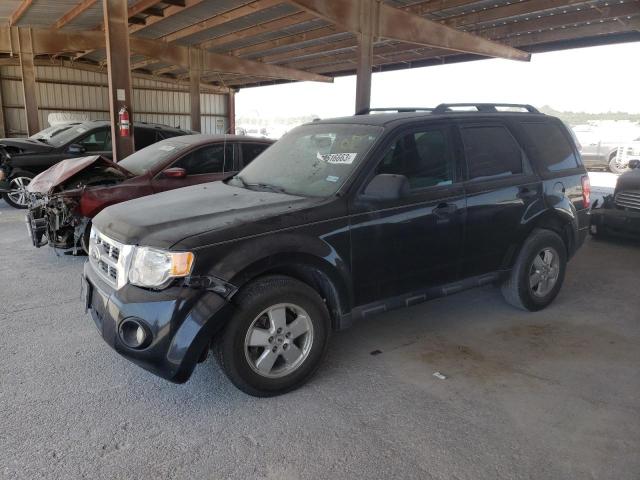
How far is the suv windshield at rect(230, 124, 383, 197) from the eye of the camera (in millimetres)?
3492

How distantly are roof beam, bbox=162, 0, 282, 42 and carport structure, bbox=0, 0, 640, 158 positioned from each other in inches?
1.5

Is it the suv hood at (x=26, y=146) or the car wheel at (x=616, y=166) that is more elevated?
the suv hood at (x=26, y=146)

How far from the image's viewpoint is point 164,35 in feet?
56.8

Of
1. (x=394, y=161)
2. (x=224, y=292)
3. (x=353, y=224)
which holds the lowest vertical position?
(x=224, y=292)

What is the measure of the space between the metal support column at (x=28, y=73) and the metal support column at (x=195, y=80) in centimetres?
542

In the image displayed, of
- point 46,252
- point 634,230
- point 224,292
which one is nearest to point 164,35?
point 46,252

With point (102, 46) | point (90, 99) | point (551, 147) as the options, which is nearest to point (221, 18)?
point (102, 46)

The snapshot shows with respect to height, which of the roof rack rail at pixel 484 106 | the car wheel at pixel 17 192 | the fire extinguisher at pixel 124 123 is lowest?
the car wheel at pixel 17 192

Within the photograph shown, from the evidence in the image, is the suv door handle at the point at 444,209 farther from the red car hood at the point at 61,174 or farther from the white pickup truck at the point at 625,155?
the white pickup truck at the point at 625,155

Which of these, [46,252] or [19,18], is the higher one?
[19,18]

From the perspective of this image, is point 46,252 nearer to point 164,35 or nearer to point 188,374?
point 188,374

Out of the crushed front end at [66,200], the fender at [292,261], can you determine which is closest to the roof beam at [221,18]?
the crushed front end at [66,200]

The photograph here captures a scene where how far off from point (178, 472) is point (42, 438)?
84cm

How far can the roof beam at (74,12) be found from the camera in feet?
43.1
